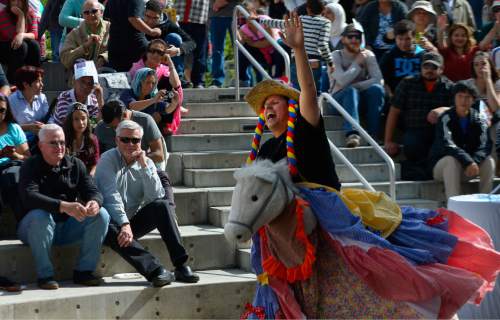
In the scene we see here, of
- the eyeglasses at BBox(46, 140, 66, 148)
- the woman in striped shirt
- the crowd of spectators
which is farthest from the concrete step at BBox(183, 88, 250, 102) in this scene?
the eyeglasses at BBox(46, 140, 66, 148)

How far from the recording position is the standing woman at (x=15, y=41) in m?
11.1

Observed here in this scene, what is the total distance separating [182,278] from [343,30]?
4.98m

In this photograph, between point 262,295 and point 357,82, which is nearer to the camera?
point 262,295

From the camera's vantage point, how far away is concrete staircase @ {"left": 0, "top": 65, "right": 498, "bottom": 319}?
26.3ft

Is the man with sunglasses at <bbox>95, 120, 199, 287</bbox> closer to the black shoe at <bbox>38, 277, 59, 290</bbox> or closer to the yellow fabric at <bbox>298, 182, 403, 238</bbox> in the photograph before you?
the black shoe at <bbox>38, 277, 59, 290</bbox>

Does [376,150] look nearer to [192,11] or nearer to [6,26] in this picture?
[192,11]

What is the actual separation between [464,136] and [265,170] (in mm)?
5513

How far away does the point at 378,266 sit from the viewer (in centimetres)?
564

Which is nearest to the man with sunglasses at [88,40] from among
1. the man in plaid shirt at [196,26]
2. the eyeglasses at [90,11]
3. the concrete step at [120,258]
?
the eyeglasses at [90,11]

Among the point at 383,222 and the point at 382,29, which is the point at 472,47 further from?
the point at 383,222

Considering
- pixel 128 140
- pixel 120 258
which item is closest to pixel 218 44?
pixel 128 140

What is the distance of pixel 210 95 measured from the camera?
11930 mm

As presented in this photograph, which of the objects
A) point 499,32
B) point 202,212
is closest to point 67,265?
point 202,212

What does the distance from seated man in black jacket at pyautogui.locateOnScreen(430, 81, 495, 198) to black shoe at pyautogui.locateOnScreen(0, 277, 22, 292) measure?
4.43 metres
